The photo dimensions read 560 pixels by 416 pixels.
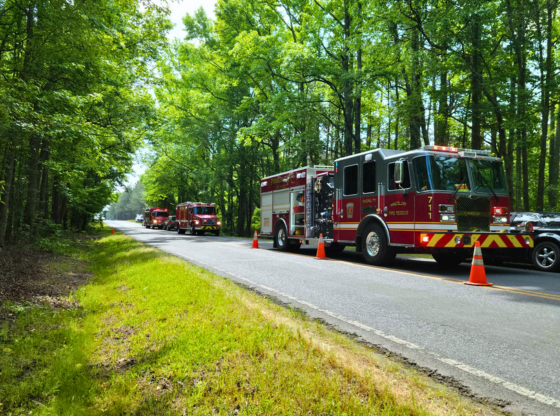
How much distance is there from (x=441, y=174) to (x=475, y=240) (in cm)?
172

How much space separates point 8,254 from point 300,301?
8.25 meters

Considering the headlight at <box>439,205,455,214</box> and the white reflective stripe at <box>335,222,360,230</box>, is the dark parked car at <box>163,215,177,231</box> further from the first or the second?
the headlight at <box>439,205,455,214</box>

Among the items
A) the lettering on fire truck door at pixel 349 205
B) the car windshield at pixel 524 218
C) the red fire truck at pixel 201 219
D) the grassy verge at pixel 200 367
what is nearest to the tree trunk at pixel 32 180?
the grassy verge at pixel 200 367

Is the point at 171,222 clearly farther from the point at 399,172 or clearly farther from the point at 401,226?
the point at 399,172

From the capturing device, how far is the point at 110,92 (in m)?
14.7

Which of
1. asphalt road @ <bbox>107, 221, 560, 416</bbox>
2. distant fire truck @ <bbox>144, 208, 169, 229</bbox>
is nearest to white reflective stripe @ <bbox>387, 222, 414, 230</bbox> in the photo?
asphalt road @ <bbox>107, 221, 560, 416</bbox>

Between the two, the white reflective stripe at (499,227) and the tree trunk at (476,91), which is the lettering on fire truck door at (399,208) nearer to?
the white reflective stripe at (499,227)

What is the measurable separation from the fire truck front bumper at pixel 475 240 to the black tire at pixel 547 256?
631mm

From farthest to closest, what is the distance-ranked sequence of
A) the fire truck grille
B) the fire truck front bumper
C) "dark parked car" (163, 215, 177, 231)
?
1. "dark parked car" (163, 215, 177, 231)
2. the fire truck grille
3. the fire truck front bumper

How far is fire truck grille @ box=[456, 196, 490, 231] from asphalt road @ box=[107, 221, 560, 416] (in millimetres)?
1143

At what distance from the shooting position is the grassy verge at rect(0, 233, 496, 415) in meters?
2.77

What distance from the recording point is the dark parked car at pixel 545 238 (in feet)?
31.7

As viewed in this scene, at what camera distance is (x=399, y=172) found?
→ 31.3 feet

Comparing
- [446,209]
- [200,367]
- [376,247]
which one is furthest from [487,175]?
[200,367]
